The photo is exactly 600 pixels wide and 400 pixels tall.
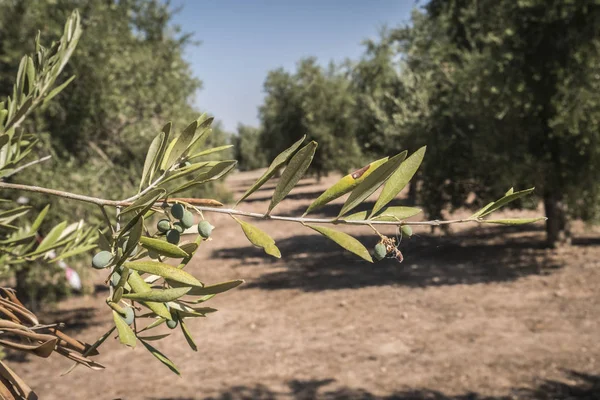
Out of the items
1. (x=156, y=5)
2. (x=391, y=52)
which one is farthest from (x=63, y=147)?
(x=391, y=52)

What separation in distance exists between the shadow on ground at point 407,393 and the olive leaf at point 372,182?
17.8 feet

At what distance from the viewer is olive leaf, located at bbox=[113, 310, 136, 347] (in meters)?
0.54

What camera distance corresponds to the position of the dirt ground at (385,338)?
5922 mm

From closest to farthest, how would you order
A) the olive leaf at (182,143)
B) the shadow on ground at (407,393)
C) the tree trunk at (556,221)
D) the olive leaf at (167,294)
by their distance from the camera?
the olive leaf at (167,294) → the olive leaf at (182,143) → the shadow on ground at (407,393) → the tree trunk at (556,221)

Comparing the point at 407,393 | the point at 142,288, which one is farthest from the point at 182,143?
the point at 407,393

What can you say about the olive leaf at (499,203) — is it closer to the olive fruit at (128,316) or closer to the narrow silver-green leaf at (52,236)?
the olive fruit at (128,316)

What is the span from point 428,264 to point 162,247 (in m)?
11.7

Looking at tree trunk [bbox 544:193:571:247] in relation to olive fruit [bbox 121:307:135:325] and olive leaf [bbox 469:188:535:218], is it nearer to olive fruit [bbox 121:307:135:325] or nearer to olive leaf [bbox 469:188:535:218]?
olive leaf [bbox 469:188:535:218]

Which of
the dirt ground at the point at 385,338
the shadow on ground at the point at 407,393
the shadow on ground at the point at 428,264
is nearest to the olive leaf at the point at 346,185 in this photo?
the dirt ground at the point at 385,338

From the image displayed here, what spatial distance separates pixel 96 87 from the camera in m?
7.80

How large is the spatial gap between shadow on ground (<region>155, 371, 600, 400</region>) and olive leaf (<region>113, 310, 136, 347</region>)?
5.47 m

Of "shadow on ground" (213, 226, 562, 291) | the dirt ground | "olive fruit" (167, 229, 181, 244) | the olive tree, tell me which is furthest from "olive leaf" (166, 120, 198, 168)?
"shadow on ground" (213, 226, 562, 291)

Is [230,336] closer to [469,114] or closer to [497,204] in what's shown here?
[469,114]

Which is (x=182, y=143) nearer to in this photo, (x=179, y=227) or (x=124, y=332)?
(x=179, y=227)
